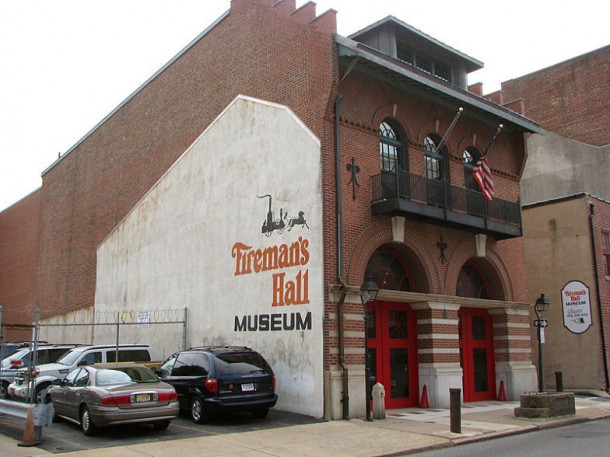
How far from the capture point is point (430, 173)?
789 inches

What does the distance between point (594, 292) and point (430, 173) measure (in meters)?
8.91

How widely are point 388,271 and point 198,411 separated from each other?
23.2ft

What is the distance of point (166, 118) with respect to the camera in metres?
25.3

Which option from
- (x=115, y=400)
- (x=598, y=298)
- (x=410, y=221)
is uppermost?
(x=410, y=221)

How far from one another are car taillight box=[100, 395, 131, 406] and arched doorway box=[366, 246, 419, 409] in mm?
7423

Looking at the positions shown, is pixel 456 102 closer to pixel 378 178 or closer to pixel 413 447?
pixel 378 178

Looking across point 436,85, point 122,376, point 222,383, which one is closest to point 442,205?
point 436,85

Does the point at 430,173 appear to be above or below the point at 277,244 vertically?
above

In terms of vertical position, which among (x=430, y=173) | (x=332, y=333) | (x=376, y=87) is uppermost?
(x=376, y=87)

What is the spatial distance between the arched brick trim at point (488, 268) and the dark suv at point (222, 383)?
729 cm

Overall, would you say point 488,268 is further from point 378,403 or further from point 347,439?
point 347,439

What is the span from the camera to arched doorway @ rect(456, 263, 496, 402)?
66.0 feet

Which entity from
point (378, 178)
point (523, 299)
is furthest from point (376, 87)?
point (523, 299)

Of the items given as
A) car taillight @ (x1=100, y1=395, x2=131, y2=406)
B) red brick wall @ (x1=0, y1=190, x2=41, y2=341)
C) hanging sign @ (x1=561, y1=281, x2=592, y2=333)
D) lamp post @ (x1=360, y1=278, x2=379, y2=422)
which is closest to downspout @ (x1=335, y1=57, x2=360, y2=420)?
lamp post @ (x1=360, y1=278, x2=379, y2=422)
